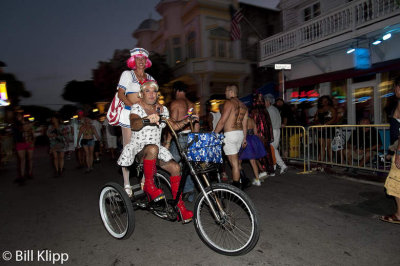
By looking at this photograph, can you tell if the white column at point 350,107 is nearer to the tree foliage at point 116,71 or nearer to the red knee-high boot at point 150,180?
the red knee-high boot at point 150,180

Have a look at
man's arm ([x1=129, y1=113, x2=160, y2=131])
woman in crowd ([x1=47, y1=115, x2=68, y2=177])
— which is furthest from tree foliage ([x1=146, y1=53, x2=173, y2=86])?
man's arm ([x1=129, y1=113, x2=160, y2=131])

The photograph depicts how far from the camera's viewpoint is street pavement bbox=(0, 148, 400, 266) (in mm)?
2965

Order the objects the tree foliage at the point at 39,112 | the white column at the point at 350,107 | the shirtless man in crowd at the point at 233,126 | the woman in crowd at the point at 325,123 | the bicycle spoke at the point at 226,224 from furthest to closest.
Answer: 1. the tree foliage at the point at 39,112
2. the white column at the point at 350,107
3. the woman in crowd at the point at 325,123
4. the shirtless man in crowd at the point at 233,126
5. the bicycle spoke at the point at 226,224

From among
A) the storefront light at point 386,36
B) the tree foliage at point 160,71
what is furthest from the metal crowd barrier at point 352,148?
the tree foliage at point 160,71

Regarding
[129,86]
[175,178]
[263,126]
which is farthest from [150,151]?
[263,126]

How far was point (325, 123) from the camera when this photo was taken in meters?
8.22

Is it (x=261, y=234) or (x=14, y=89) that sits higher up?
(x=14, y=89)

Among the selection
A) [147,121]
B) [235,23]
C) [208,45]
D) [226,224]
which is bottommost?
[226,224]

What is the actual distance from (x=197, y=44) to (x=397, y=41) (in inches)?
503

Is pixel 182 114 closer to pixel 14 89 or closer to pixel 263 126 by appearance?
pixel 263 126

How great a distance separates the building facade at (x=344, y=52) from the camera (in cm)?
970

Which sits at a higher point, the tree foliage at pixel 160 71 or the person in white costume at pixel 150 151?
the tree foliage at pixel 160 71

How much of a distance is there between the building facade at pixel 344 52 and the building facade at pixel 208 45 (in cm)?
567

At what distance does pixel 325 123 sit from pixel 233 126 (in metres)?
4.44
